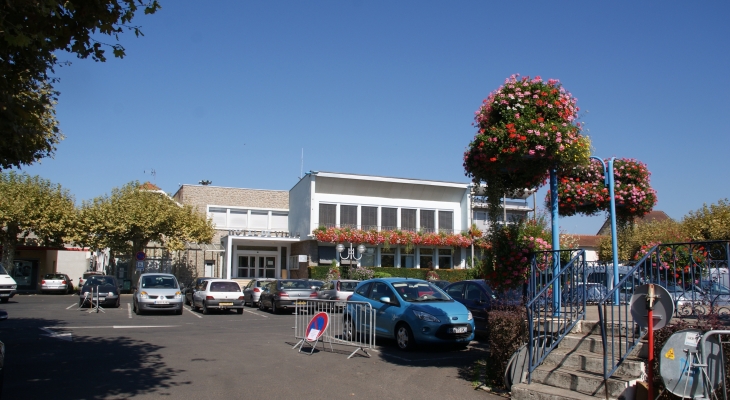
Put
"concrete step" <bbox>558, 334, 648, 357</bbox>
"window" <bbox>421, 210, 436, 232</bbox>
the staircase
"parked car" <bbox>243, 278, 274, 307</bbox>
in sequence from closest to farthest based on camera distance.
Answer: the staircase, "concrete step" <bbox>558, 334, 648, 357</bbox>, "parked car" <bbox>243, 278, 274, 307</bbox>, "window" <bbox>421, 210, 436, 232</bbox>

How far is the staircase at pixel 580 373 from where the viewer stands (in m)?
7.13

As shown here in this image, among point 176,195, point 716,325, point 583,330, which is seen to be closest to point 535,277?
point 583,330

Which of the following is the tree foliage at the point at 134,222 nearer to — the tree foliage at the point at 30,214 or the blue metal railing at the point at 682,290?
the tree foliage at the point at 30,214

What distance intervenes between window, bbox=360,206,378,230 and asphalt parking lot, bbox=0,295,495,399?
25.2 meters

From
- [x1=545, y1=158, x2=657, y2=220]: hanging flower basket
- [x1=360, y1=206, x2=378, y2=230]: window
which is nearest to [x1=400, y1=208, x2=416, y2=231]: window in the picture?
[x1=360, y1=206, x2=378, y2=230]: window

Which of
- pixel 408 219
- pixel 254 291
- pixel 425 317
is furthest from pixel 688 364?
pixel 408 219

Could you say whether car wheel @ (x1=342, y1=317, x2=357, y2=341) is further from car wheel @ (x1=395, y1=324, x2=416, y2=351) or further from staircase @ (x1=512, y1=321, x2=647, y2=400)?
staircase @ (x1=512, y1=321, x2=647, y2=400)

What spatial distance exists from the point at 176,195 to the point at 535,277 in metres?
Answer: 44.4

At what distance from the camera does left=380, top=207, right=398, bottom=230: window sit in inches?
1656

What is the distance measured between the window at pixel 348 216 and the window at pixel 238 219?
9.63 meters

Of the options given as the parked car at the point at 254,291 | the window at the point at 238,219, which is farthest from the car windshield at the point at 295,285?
the window at the point at 238,219

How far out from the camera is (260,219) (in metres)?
47.2

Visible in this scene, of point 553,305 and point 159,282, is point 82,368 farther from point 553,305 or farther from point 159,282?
point 159,282

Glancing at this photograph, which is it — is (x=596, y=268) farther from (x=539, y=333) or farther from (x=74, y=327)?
(x=74, y=327)
